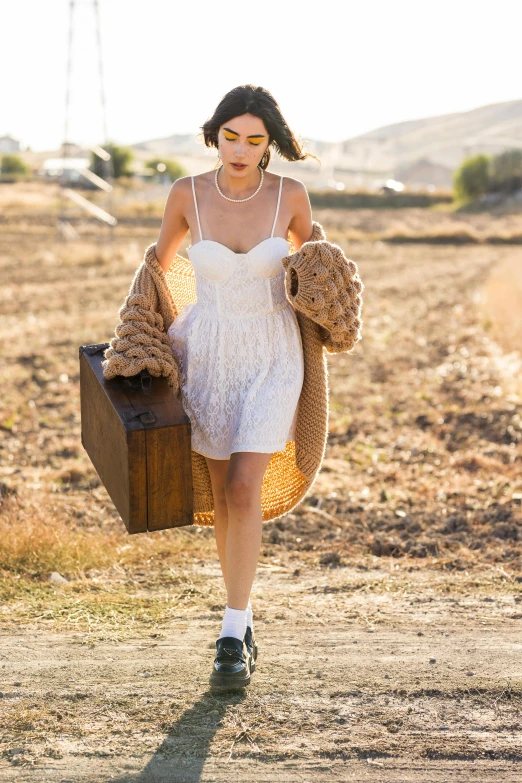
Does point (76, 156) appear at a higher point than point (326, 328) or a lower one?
higher

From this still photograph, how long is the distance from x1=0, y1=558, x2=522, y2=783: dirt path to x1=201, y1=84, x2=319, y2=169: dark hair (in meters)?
1.94

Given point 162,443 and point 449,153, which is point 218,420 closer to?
point 162,443

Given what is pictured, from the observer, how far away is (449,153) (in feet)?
330

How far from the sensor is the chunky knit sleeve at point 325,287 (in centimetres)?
364

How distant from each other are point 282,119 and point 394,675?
6.89 ft

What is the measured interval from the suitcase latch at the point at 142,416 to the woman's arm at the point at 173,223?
2.45ft

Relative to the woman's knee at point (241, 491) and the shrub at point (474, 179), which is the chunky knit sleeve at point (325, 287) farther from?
the shrub at point (474, 179)

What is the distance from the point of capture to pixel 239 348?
377 cm

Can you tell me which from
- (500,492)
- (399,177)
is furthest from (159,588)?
(399,177)

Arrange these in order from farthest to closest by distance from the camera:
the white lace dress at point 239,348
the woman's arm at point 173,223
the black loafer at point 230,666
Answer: the woman's arm at point 173,223 < the white lace dress at point 239,348 < the black loafer at point 230,666

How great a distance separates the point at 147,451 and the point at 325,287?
0.86 metres

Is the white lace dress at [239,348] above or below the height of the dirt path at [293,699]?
above

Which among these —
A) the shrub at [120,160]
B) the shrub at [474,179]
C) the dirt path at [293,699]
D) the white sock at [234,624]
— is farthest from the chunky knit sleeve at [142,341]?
the shrub at [474,179]

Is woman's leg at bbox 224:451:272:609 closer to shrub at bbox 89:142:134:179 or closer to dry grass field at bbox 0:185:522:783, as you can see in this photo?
dry grass field at bbox 0:185:522:783
